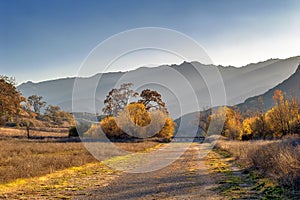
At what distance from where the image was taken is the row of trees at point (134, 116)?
50.1 metres

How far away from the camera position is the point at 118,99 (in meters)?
63.6

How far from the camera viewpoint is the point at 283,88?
153875 mm

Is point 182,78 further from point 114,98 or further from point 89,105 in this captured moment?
point 114,98

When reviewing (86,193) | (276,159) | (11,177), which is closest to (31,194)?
(86,193)

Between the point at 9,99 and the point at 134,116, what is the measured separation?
81.9 feet

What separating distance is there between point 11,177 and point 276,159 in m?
11.0

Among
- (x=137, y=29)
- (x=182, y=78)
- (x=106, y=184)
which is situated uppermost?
(x=137, y=29)

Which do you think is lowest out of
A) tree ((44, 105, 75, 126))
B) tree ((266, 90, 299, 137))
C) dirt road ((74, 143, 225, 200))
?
dirt road ((74, 143, 225, 200))

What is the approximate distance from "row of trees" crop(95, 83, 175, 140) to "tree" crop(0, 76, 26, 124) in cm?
2178

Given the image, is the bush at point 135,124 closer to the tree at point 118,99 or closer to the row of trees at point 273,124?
the tree at point 118,99

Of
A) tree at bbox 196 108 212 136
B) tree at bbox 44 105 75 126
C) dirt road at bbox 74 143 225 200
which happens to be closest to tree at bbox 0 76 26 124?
dirt road at bbox 74 143 225 200

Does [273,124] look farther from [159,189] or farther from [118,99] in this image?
A: [159,189]

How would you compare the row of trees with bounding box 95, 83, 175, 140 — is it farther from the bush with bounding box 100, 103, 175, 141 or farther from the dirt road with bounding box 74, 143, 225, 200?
the dirt road with bounding box 74, 143, 225, 200

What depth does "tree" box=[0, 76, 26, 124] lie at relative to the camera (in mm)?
26547
